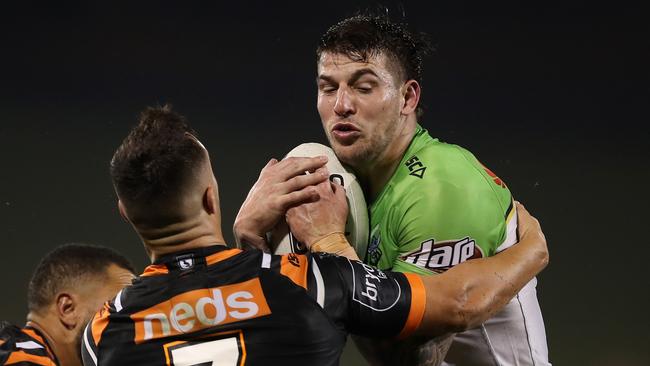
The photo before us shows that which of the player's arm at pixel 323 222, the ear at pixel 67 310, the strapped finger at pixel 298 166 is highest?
the strapped finger at pixel 298 166

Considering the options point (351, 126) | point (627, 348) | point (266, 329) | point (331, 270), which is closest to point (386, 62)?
point (351, 126)

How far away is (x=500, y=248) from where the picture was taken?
227cm

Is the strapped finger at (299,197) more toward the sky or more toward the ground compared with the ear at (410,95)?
more toward the ground

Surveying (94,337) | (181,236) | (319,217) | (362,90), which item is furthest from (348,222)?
(94,337)

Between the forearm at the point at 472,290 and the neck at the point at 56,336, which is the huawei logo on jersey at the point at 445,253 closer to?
the forearm at the point at 472,290

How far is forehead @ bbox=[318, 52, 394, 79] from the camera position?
7.75 ft

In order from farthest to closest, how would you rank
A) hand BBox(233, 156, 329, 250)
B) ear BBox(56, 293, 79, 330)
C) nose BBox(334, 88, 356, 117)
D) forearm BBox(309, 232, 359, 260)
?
ear BBox(56, 293, 79, 330) < nose BBox(334, 88, 356, 117) < hand BBox(233, 156, 329, 250) < forearm BBox(309, 232, 359, 260)

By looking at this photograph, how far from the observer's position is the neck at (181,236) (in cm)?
178

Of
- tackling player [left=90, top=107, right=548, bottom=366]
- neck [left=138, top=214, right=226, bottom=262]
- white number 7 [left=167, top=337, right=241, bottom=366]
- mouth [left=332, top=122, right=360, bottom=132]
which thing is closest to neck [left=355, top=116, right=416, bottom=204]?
mouth [left=332, top=122, right=360, bottom=132]

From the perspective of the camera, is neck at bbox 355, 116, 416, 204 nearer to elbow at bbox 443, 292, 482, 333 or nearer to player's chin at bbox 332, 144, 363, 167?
player's chin at bbox 332, 144, 363, 167

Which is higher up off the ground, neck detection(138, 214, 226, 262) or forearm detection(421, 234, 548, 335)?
neck detection(138, 214, 226, 262)

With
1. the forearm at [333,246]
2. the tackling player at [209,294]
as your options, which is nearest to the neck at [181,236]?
the tackling player at [209,294]

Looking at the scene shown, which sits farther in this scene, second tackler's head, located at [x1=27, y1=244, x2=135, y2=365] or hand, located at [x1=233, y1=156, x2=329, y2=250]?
second tackler's head, located at [x1=27, y1=244, x2=135, y2=365]

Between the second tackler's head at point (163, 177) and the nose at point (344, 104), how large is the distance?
624mm
